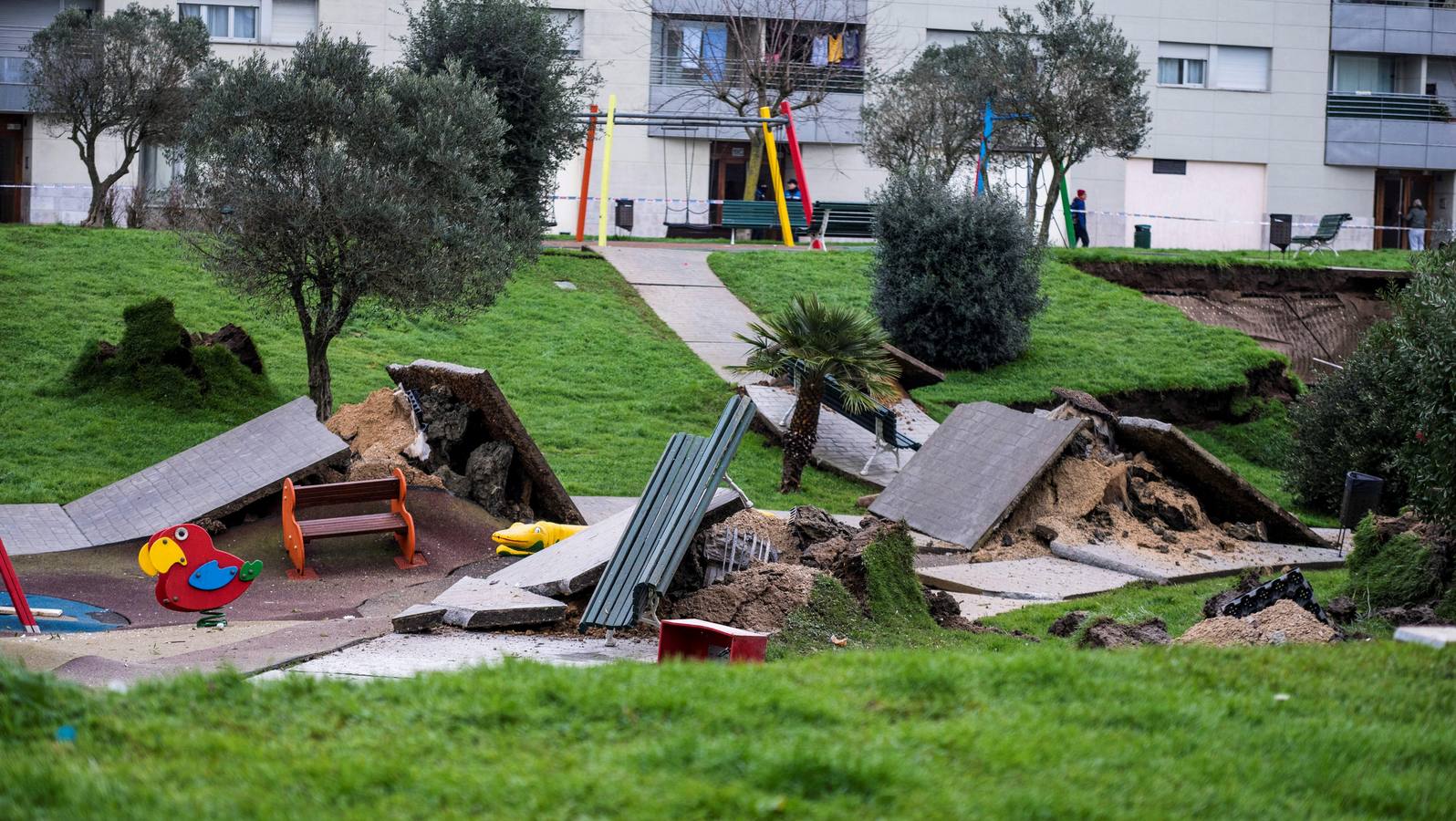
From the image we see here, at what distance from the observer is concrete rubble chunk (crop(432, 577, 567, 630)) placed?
7.38 meters

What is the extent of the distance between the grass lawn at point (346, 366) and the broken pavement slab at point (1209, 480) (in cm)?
313

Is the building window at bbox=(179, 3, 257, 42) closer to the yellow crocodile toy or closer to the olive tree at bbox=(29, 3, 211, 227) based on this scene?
the olive tree at bbox=(29, 3, 211, 227)

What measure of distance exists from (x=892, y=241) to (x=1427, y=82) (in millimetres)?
30162

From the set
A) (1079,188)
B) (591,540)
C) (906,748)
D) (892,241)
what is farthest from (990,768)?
(1079,188)

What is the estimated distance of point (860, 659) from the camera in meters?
4.99

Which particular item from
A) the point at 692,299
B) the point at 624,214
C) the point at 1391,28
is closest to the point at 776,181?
the point at 692,299

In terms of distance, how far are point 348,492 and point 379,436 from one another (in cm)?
198

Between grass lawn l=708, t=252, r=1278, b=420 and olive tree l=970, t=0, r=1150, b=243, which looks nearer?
grass lawn l=708, t=252, r=1278, b=420

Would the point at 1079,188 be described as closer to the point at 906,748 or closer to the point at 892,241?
the point at 892,241

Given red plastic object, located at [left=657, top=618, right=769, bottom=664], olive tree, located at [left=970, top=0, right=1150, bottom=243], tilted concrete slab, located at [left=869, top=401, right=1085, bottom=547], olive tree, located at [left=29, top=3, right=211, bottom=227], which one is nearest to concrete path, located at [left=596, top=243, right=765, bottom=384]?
tilted concrete slab, located at [left=869, top=401, right=1085, bottom=547]

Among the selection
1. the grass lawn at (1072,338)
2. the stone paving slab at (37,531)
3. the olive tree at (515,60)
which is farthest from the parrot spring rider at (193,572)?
the grass lawn at (1072,338)

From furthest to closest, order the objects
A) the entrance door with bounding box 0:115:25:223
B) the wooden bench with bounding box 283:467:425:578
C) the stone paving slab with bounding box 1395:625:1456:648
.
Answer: the entrance door with bounding box 0:115:25:223 < the wooden bench with bounding box 283:467:425:578 < the stone paving slab with bounding box 1395:625:1456:648

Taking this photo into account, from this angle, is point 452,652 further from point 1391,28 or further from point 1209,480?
point 1391,28

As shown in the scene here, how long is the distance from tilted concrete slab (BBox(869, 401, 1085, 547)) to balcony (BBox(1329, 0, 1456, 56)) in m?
34.0
